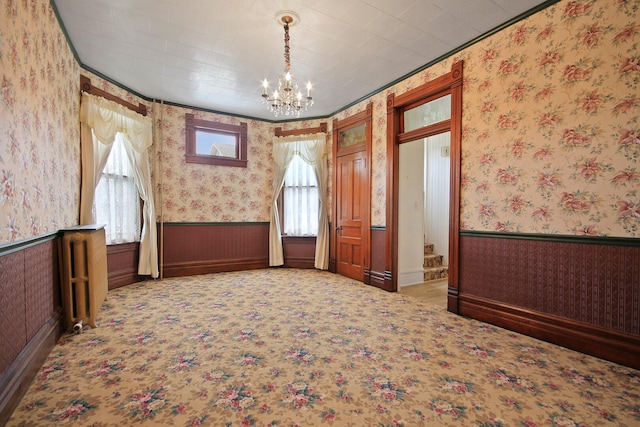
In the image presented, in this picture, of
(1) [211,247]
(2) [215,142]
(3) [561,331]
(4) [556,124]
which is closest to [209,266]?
(1) [211,247]

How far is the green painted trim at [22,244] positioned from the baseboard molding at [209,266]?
2.64m

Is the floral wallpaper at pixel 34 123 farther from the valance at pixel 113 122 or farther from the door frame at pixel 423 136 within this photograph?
the door frame at pixel 423 136

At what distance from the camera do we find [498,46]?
2.95m

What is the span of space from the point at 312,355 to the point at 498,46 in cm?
343

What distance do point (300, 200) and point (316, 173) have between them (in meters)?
0.65

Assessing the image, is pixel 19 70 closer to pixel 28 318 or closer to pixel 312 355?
pixel 28 318

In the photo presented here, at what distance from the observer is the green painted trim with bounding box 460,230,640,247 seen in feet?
7.25

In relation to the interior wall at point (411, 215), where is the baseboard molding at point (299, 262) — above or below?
below

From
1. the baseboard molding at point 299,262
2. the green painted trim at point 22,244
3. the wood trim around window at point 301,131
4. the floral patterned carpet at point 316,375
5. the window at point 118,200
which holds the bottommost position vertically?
the floral patterned carpet at point 316,375

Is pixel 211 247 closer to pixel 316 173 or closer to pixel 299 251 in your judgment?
pixel 299 251

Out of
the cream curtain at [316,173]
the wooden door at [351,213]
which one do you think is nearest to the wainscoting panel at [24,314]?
the cream curtain at [316,173]

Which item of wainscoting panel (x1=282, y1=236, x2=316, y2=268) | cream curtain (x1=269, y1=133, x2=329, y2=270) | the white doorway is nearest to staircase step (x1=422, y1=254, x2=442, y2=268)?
the white doorway

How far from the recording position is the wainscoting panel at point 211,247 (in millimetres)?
5070

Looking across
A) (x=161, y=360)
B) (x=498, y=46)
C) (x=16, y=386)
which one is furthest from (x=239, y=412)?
(x=498, y=46)
